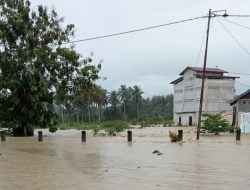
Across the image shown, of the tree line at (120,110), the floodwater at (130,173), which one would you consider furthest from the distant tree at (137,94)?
the floodwater at (130,173)

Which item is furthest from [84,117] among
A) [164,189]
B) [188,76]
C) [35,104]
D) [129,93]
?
[164,189]

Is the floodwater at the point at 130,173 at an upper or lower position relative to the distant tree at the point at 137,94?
lower

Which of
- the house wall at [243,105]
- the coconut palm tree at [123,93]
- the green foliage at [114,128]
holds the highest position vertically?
the coconut palm tree at [123,93]

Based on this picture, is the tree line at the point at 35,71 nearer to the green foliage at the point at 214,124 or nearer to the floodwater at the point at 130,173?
the green foliage at the point at 214,124

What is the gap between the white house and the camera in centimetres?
7269

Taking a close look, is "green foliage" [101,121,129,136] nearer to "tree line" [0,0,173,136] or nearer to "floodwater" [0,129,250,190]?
"tree line" [0,0,173,136]

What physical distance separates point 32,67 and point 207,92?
39.4 metres

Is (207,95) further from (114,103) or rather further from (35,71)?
(114,103)

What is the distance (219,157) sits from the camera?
768 inches

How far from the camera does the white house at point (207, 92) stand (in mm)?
72688

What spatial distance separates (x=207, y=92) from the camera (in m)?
72.3

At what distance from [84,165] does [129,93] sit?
10381 cm

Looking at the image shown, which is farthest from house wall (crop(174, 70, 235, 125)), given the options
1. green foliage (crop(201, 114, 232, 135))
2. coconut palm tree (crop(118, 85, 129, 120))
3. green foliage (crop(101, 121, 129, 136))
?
coconut palm tree (crop(118, 85, 129, 120))

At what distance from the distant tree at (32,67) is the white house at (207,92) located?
35.5m
